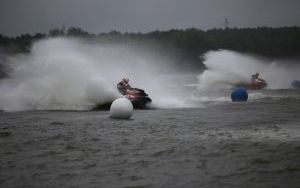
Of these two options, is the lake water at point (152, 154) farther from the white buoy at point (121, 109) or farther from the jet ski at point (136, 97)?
the jet ski at point (136, 97)

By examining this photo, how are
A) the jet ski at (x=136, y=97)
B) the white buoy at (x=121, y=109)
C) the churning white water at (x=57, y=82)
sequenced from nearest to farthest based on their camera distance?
the white buoy at (x=121, y=109), the jet ski at (x=136, y=97), the churning white water at (x=57, y=82)


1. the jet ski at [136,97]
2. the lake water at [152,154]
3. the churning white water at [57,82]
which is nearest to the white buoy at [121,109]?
the lake water at [152,154]

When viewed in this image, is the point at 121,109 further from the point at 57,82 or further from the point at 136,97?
the point at 57,82

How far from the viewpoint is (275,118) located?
1858 centimetres

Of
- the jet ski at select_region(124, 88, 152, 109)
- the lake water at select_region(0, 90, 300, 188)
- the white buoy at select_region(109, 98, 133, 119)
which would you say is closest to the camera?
the lake water at select_region(0, 90, 300, 188)

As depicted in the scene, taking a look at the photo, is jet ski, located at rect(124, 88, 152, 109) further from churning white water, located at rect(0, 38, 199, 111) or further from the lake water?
the lake water

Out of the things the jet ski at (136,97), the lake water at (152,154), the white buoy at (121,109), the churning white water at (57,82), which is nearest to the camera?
the lake water at (152,154)

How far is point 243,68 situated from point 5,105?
1455 inches

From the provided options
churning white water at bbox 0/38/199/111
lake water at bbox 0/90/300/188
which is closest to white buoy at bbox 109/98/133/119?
lake water at bbox 0/90/300/188

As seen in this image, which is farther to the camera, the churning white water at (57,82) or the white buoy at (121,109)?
the churning white water at (57,82)

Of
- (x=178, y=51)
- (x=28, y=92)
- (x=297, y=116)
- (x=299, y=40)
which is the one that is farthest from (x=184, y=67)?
(x=297, y=116)

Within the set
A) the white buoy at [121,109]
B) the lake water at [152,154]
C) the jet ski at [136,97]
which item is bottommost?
the lake water at [152,154]

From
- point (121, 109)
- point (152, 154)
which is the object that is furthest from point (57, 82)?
point (152, 154)

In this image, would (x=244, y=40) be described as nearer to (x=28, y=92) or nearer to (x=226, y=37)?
(x=226, y=37)
